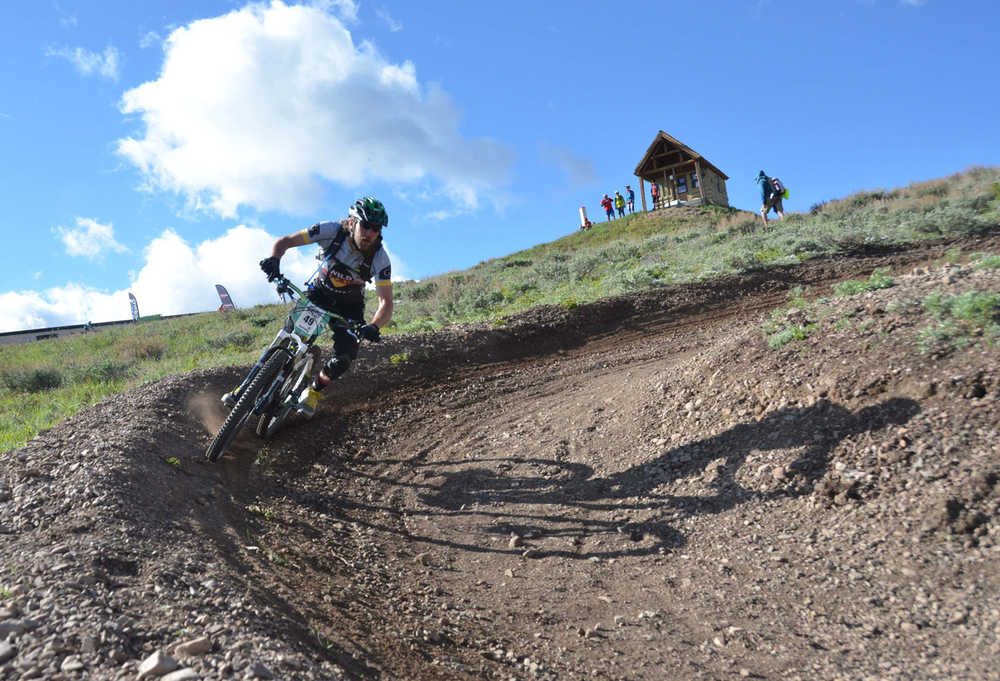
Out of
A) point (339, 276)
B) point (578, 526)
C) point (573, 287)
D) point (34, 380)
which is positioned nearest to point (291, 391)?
point (339, 276)

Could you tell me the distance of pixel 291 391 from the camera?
22.2 feet

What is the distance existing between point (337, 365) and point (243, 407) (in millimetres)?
1055

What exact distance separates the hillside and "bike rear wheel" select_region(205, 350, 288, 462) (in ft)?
0.72

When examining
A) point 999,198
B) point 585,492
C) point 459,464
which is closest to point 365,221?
point 459,464

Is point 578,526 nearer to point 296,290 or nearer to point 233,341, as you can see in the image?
point 296,290

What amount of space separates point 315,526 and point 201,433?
2.73m

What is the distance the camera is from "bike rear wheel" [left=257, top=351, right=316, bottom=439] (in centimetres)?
665

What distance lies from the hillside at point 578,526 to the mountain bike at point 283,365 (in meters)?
0.52

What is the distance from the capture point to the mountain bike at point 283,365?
614cm

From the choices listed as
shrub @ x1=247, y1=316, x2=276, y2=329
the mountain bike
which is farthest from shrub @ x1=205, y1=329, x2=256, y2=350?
the mountain bike

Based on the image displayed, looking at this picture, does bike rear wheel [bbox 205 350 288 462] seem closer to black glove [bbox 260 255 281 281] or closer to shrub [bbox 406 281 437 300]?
black glove [bbox 260 255 281 281]

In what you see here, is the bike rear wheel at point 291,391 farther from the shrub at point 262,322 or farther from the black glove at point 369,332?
the shrub at point 262,322

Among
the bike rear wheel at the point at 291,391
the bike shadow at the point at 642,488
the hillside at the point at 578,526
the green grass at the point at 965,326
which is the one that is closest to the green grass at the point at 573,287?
the green grass at the point at 965,326

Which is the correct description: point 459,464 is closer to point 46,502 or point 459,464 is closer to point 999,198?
point 46,502
